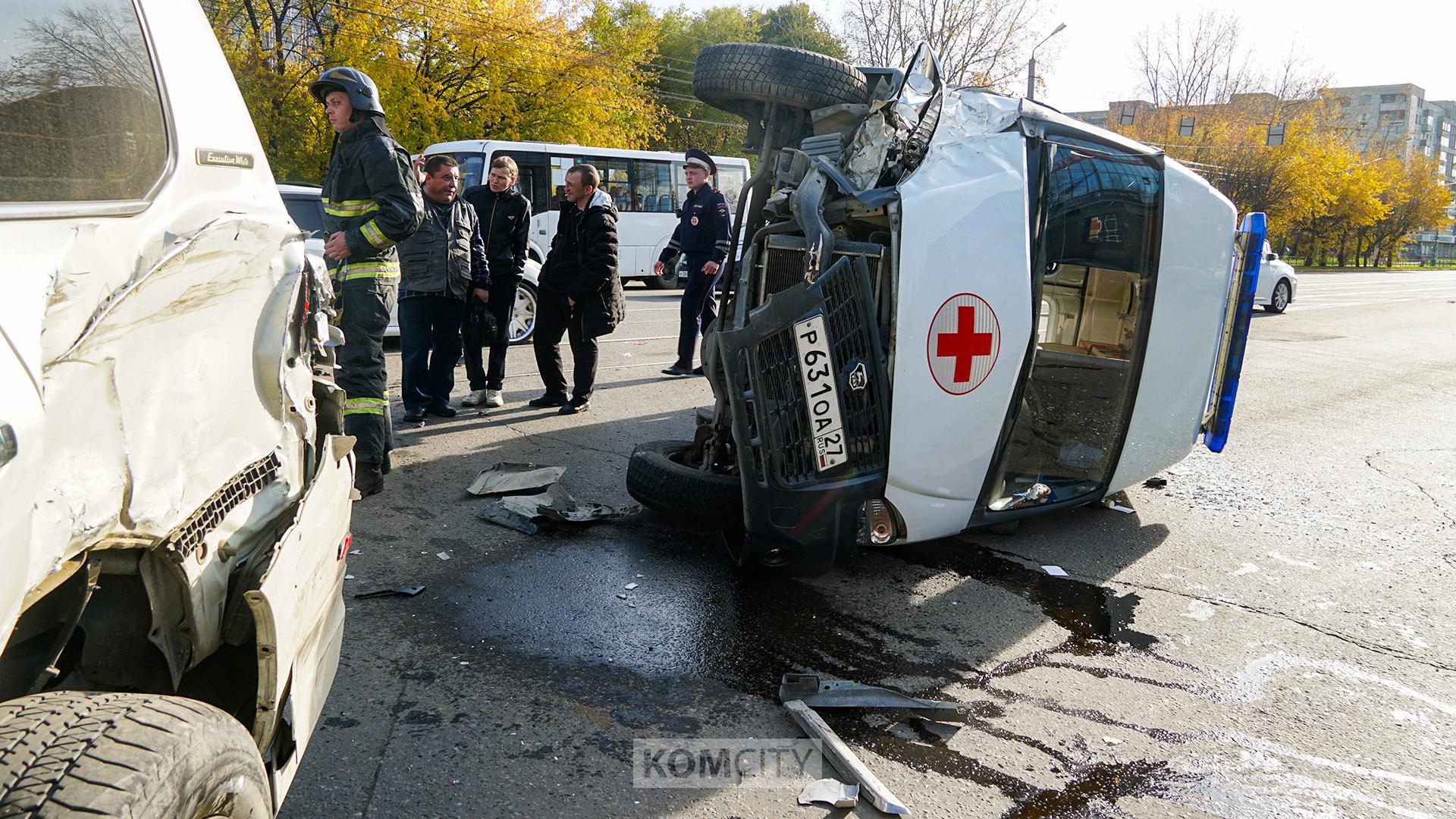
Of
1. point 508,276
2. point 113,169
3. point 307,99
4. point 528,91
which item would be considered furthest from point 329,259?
point 528,91

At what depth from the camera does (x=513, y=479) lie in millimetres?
5410

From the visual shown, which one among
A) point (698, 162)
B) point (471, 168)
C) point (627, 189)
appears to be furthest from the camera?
point (627, 189)

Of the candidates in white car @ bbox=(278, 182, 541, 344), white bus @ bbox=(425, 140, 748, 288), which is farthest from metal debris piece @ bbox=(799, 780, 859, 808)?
white bus @ bbox=(425, 140, 748, 288)

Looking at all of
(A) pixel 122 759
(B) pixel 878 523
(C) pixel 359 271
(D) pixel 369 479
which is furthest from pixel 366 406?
(A) pixel 122 759

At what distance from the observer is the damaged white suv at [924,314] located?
3777mm

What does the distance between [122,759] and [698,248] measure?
26.1 feet

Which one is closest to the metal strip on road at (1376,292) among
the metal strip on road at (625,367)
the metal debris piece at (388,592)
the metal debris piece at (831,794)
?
the metal strip on road at (625,367)

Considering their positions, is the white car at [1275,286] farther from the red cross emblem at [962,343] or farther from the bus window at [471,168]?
the red cross emblem at [962,343]

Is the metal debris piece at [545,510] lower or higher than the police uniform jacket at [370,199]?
lower

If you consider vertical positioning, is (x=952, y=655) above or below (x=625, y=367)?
below

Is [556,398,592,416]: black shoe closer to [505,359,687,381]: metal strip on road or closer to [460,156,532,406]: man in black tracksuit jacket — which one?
[460,156,532,406]: man in black tracksuit jacket

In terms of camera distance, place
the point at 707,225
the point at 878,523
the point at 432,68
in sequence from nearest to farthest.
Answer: the point at 878,523, the point at 707,225, the point at 432,68

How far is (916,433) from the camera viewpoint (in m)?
3.81

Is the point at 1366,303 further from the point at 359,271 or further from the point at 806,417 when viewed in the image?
the point at 359,271
